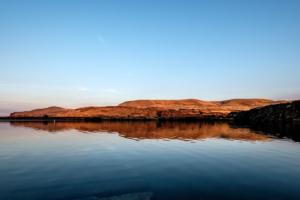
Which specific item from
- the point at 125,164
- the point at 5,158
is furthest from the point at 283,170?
the point at 5,158

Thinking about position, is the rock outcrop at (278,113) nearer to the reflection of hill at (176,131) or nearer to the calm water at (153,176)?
the reflection of hill at (176,131)

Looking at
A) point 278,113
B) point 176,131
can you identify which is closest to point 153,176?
point 176,131

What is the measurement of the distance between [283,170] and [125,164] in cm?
725

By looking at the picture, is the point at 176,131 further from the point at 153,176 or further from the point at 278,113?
the point at 278,113

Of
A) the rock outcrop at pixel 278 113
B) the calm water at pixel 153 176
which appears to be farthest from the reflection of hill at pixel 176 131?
the rock outcrop at pixel 278 113

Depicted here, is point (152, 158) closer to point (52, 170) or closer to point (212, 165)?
point (212, 165)

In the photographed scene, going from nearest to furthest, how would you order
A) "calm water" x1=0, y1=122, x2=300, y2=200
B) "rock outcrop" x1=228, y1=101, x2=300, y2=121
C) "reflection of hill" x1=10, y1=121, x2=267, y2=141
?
"calm water" x1=0, y1=122, x2=300, y2=200 < "reflection of hill" x1=10, y1=121, x2=267, y2=141 < "rock outcrop" x1=228, y1=101, x2=300, y2=121

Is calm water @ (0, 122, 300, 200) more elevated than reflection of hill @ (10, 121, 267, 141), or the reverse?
calm water @ (0, 122, 300, 200)

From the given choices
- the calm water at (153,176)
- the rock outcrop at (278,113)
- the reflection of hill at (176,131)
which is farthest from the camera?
the rock outcrop at (278,113)

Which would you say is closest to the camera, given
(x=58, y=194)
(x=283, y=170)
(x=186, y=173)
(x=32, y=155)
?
(x=58, y=194)

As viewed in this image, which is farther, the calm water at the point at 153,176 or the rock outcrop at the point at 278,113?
the rock outcrop at the point at 278,113

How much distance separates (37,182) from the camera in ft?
20.8

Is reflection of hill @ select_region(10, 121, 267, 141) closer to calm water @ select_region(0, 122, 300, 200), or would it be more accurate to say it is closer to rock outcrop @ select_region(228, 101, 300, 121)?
calm water @ select_region(0, 122, 300, 200)

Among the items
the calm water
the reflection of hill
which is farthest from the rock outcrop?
the calm water
